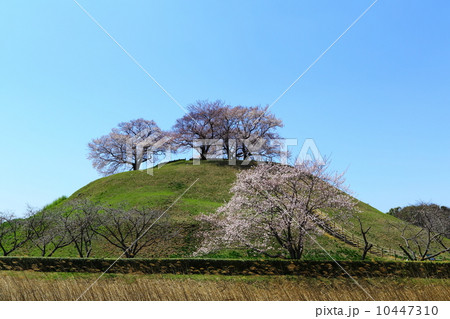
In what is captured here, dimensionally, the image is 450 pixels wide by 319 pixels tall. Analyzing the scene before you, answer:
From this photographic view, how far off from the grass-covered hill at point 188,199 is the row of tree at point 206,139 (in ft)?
18.2

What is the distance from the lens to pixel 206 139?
7206 centimetres

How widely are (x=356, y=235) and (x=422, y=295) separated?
101 feet

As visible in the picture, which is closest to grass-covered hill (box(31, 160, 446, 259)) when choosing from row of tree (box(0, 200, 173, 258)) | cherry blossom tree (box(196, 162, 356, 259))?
row of tree (box(0, 200, 173, 258))

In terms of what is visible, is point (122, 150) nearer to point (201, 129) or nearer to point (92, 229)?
point (201, 129)

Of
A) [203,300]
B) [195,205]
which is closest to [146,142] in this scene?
[195,205]

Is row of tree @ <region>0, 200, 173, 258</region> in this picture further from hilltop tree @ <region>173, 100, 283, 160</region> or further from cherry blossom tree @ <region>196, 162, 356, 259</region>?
hilltop tree @ <region>173, 100, 283, 160</region>

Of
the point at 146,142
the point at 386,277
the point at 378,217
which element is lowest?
the point at 386,277

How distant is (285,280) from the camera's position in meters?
19.0

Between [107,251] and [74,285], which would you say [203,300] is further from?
[107,251]

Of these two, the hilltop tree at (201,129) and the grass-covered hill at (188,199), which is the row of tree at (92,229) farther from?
the hilltop tree at (201,129)

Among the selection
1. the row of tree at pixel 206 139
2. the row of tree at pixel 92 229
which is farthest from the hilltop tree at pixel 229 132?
the row of tree at pixel 92 229

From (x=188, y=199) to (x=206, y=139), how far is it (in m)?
28.1

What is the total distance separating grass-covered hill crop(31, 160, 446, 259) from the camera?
107ft

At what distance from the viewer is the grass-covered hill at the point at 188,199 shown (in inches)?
1282
